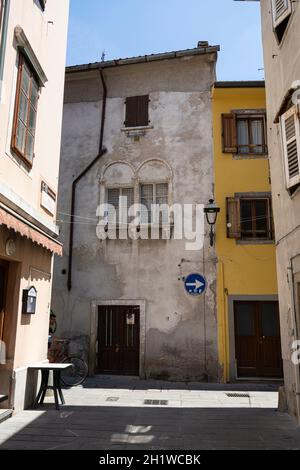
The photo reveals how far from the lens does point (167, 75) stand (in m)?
14.4

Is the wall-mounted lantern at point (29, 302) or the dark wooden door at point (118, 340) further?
the dark wooden door at point (118, 340)

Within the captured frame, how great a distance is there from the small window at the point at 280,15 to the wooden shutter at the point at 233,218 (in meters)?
5.42

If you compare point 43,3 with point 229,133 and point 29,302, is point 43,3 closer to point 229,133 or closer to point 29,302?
point 29,302

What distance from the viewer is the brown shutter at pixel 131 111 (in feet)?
46.9

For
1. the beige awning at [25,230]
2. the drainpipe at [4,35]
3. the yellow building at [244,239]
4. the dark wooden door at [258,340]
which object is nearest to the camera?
the beige awning at [25,230]

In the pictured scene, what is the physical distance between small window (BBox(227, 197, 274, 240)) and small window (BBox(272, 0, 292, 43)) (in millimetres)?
5488

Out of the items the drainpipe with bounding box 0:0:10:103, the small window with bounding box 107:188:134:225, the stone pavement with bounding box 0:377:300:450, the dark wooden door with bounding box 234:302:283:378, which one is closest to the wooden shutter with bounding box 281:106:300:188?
the stone pavement with bounding box 0:377:300:450

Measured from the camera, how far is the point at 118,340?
12.9 metres

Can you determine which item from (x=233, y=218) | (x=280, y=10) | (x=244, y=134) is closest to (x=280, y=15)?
(x=280, y=10)

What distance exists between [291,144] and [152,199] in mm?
6642

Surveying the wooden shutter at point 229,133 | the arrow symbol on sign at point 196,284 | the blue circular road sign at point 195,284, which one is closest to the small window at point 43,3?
the wooden shutter at point 229,133

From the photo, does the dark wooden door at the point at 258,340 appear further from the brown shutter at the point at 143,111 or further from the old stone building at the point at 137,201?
the brown shutter at the point at 143,111

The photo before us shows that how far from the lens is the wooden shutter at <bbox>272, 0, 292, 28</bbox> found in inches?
307
